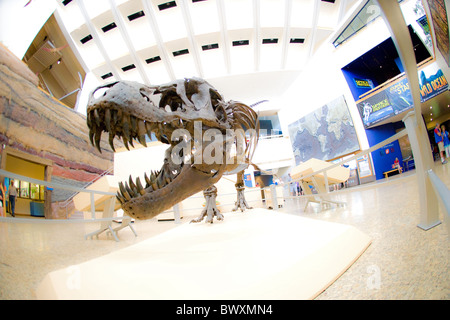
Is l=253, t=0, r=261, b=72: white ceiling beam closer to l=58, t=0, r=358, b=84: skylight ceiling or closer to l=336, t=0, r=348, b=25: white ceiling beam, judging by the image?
l=58, t=0, r=358, b=84: skylight ceiling

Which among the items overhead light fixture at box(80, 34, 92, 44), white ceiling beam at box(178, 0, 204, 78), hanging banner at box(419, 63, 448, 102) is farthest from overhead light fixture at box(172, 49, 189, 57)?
hanging banner at box(419, 63, 448, 102)

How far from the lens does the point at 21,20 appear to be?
42.0 inches

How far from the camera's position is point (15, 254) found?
597mm

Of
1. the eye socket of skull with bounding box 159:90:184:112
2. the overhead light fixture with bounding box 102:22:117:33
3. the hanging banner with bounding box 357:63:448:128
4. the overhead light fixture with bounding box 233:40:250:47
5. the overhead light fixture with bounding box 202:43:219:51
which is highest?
the overhead light fixture with bounding box 233:40:250:47

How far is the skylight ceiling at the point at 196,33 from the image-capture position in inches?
62.2

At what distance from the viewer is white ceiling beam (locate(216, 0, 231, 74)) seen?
5.81 feet

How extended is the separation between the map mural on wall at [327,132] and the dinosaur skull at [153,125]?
1851 mm

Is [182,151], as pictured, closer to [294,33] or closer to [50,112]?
[50,112]

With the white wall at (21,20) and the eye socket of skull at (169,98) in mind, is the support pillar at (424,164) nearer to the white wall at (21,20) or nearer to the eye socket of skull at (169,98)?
the eye socket of skull at (169,98)

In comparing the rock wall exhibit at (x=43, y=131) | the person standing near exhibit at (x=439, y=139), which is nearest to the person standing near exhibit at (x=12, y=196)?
the rock wall exhibit at (x=43, y=131)

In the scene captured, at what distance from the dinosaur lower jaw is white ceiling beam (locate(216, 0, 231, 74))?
1.59 metres
